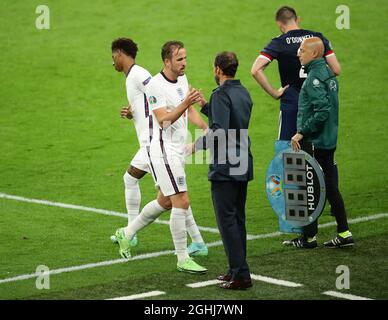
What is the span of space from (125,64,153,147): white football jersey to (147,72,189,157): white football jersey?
69 cm

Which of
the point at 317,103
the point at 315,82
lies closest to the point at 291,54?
the point at 315,82

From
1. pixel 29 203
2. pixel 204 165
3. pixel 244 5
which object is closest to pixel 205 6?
pixel 244 5

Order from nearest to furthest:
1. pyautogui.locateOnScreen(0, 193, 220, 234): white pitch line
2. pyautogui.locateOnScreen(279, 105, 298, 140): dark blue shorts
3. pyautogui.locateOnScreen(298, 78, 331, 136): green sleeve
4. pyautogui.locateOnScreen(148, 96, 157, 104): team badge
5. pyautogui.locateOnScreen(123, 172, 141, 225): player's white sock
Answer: pyautogui.locateOnScreen(148, 96, 157, 104): team badge
pyautogui.locateOnScreen(298, 78, 331, 136): green sleeve
pyautogui.locateOnScreen(279, 105, 298, 140): dark blue shorts
pyautogui.locateOnScreen(123, 172, 141, 225): player's white sock
pyautogui.locateOnScreen(0, 193, 220, 234): white pitch line

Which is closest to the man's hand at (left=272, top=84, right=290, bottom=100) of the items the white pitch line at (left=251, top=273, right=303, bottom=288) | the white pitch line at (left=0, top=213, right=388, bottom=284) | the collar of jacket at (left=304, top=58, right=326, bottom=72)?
the collar of jacket at (left=304, top=58, right=326, bottom=72)

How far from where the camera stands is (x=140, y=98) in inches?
437

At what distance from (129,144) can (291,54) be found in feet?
20.8

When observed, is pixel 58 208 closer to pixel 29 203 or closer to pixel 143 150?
pixel 29 203

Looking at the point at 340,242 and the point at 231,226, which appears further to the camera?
the point at 340,242

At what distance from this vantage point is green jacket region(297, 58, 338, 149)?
34.4 feet

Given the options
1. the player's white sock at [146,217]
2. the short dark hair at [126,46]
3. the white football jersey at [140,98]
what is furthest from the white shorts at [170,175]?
the short dark hair at [126,46]

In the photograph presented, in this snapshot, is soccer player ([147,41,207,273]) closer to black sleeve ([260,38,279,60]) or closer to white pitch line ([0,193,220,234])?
black sleeve ([260,38,279,60])

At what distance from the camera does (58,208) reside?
13086 millimetres

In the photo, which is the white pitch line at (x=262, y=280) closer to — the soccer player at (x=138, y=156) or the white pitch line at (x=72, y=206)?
the soccer player at (x=138, y=156)

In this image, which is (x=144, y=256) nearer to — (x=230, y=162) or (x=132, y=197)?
(x=132, y=197)
